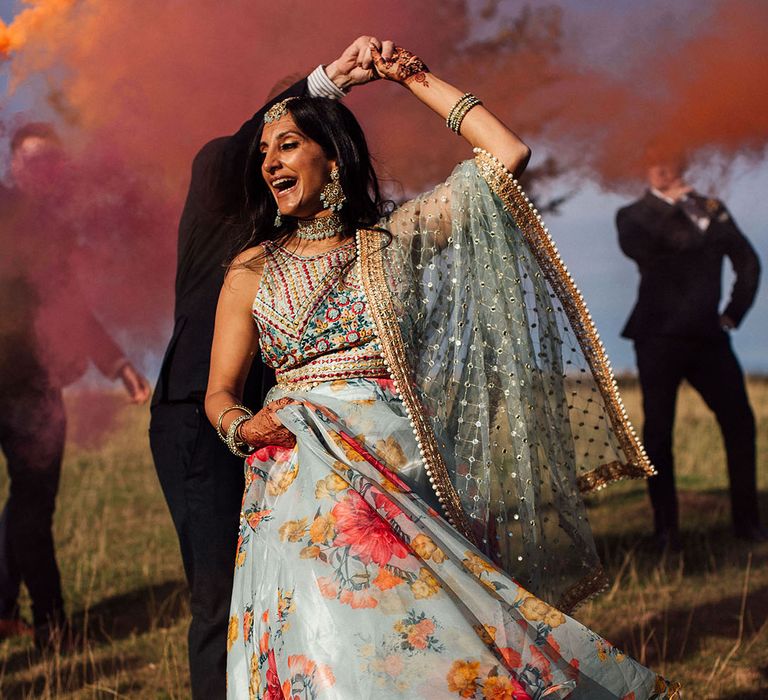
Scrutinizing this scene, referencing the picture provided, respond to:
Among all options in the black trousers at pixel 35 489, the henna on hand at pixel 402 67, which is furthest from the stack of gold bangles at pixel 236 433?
the black trousers at pixel 35 489

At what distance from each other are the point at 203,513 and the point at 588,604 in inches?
100.0

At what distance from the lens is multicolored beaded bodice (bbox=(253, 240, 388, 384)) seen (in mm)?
3033

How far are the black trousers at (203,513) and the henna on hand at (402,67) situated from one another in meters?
1.27

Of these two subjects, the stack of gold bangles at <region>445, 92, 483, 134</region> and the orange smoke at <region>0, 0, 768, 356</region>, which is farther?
the orange smoke at <region>0, 0, 768, 356</region>

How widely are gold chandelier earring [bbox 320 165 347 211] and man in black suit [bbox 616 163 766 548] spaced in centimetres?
408

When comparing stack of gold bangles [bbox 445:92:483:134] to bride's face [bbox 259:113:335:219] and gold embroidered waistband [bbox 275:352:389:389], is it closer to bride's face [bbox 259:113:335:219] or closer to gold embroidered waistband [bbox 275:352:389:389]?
bride's face [bbox 259:113:335:219]

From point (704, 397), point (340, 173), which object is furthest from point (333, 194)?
point (704, 397)

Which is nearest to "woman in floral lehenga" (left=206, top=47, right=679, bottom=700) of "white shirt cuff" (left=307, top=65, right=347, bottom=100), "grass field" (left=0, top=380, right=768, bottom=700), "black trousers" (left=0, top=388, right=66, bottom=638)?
"white shirt cuff" (left=307, top=65, right=347, bottom=100)

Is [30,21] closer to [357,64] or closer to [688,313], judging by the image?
[357,64]

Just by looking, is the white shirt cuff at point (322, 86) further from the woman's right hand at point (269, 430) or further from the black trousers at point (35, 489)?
the black trousers at point (35, 489)

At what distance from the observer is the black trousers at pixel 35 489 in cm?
525

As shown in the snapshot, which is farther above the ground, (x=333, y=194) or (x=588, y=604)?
(x=333, y=194)

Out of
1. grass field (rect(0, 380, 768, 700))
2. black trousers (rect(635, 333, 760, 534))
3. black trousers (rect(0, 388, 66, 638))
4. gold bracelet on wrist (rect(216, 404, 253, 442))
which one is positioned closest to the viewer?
gold bracelet on wrist (rect(216, 404, 253, 442))

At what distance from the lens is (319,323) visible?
303 cm
